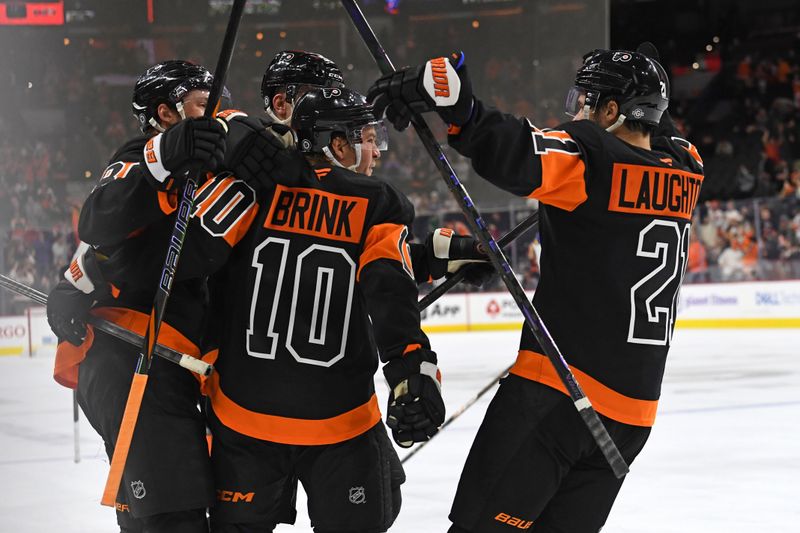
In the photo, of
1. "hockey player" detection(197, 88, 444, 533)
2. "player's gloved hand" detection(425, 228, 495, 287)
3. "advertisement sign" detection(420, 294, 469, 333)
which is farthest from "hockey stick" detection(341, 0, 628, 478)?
"advertisement sign" detection(420, 294, 469, 333)

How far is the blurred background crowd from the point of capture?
10.7m

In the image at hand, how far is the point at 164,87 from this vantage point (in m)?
2.53

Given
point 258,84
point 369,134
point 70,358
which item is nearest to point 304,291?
point 369,134

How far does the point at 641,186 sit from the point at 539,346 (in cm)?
39

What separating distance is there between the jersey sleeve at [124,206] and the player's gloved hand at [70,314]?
0.25 metres

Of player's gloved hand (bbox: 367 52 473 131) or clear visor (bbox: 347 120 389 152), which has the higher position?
player's gloved hand (bbox: 367 52 473 131)

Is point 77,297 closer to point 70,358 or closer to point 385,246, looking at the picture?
point 70,358

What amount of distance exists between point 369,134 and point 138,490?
895 millimetres

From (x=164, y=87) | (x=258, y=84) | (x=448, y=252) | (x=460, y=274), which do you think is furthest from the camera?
(x=258, y=84)

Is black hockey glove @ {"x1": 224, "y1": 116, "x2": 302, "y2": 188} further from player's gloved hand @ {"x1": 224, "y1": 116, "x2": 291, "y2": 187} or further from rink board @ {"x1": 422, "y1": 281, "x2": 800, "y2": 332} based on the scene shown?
rink board @ {"x1": 422, "y1": 281, "x2": 800, "y2": 332}

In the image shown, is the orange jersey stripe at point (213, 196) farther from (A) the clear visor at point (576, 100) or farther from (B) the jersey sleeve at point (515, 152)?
(A) the clear visor at point (576, 100)

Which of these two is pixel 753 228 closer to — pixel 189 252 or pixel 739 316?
pixel 739 316

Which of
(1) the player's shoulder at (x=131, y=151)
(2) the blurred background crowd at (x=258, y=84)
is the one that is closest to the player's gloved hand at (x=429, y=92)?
(1) the player's shoulder at (x=131, y=151)

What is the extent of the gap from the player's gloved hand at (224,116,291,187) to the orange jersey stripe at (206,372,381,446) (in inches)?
18.4
